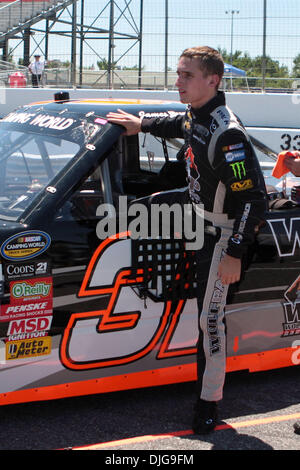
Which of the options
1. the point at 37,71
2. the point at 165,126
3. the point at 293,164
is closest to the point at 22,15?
the point at 37,71

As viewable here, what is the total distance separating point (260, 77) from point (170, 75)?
2208 millimetres

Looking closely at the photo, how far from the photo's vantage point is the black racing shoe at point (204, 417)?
3.28 meters

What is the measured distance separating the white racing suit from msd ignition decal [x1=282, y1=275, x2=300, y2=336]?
570 millimetres

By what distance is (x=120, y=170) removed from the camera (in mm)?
3502

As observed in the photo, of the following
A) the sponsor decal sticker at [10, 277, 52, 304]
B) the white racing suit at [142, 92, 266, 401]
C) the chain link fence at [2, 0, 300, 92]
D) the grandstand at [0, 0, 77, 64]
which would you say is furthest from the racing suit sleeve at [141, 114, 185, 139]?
the grandstand at [0, 0, 77, 64]

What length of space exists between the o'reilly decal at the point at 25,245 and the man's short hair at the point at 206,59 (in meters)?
1.09

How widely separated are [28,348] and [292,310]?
1.53 m

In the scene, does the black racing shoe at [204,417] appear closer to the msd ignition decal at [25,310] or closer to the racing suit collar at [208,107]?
the msd ignition decal at [25,310]

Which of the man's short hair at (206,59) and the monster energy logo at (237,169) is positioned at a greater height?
the man's short hair at (206,59)

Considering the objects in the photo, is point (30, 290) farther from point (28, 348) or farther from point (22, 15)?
point (22, 15)

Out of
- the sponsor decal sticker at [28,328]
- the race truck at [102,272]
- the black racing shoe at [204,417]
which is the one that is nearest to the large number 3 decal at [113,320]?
the race truck at [102,272]

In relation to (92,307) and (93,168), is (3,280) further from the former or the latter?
(93,168)

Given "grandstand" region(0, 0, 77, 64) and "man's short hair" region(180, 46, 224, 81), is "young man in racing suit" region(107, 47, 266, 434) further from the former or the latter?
"grandstand" region(0, 0, 77, 64)

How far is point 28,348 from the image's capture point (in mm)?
3113
